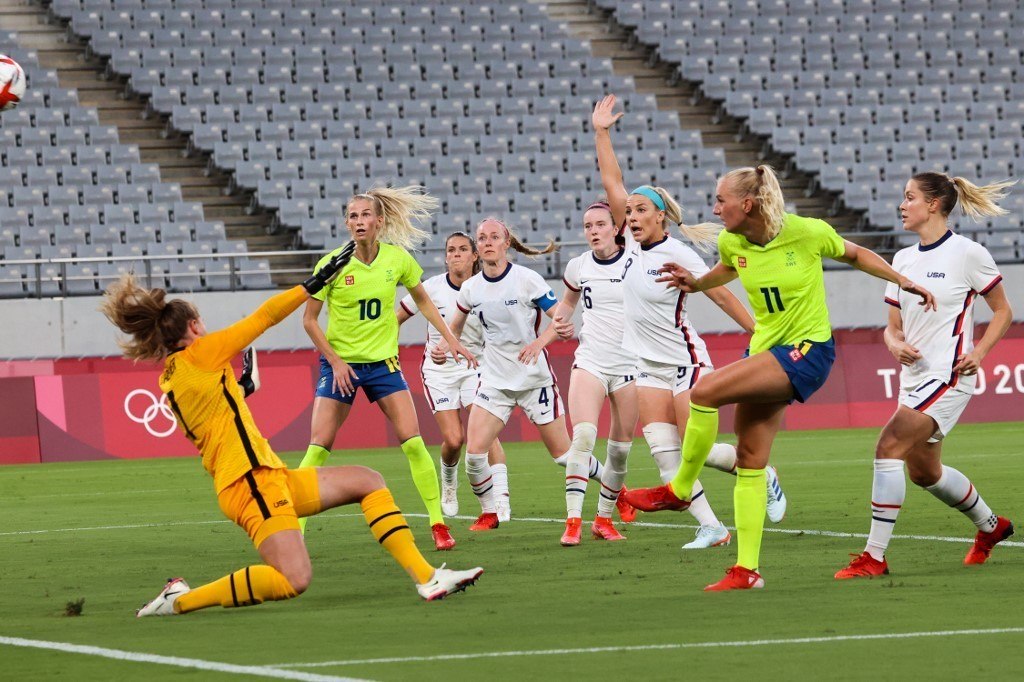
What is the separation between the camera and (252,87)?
94.1ft

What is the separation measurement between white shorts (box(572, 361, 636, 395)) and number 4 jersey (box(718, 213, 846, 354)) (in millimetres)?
2803

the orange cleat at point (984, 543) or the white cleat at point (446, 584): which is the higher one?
the white cleat at point (446, 584)

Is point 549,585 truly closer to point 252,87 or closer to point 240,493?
point 240,493

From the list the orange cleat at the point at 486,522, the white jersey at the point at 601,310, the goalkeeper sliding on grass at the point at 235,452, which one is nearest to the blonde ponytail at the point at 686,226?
the white jersey at the point at 601,310

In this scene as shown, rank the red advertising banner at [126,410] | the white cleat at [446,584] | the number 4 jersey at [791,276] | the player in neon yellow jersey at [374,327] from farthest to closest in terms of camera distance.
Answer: the red advertising banner at [126,410] → the player in neon yellow jersey at [374,327] → the number 4 jersey at [791,276] → the white cleat at [446,584]

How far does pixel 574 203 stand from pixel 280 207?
16.8 feet

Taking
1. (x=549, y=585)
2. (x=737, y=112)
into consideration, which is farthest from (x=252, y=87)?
(x=549, y=585)

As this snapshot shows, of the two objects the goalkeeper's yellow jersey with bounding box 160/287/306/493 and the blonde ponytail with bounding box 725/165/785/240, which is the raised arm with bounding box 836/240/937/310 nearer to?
the blonde ponytail with bounding box 725/165/785/240

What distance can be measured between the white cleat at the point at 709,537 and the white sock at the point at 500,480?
8.20 ft

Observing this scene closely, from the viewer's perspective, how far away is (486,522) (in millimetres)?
11531

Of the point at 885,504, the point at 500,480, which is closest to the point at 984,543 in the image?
the point at 885,504

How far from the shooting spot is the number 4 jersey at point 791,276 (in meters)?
7.80

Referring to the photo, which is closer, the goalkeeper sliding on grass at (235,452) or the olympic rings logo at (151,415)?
the goalkeeper sliding on grass at (235,452)

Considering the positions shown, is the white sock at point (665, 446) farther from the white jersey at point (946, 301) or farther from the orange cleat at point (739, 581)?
the orange cleat at point (739, 581)
